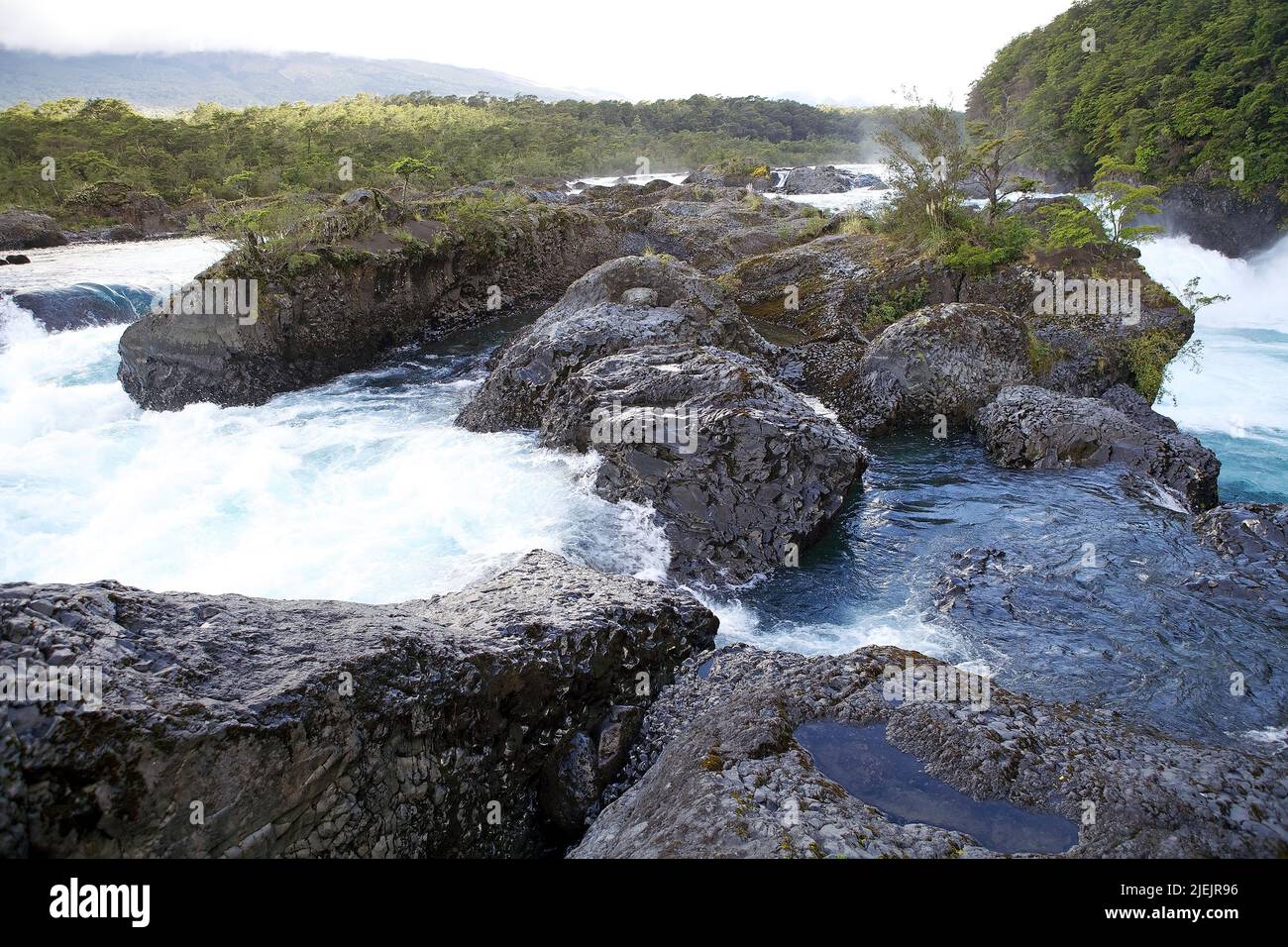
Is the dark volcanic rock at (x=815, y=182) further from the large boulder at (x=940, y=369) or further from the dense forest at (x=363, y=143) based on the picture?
the large boulder at (x=940, y=369)

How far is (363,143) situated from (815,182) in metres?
27.9

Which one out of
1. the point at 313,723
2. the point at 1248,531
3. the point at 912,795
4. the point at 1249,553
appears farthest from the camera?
the point at 1248,531

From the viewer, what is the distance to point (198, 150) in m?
39.5

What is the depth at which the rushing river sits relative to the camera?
6383mm

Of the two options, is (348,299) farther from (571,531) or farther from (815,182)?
(815,182)

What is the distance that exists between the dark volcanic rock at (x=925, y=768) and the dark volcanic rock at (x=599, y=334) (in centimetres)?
713

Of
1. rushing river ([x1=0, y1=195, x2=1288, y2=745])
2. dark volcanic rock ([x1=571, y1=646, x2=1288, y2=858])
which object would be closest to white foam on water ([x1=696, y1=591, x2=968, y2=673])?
rushing river ([x1=0, y1=195, x2=1288, y2=745])

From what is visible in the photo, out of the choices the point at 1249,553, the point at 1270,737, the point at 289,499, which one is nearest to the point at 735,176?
the point at 289,499

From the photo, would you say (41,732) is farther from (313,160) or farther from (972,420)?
(313,160)

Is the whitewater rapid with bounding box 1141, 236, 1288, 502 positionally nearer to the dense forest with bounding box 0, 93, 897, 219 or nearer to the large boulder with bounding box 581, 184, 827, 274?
the large boulder with bounding box 581, 184, 827, 274

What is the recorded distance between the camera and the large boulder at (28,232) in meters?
24.9

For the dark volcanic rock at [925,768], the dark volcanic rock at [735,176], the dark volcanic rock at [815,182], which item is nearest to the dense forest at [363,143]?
the dark volcanic rock at [815,182]

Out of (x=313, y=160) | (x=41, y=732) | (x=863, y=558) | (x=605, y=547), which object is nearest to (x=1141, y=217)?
(x=863, y=558)

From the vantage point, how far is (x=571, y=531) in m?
8.09
